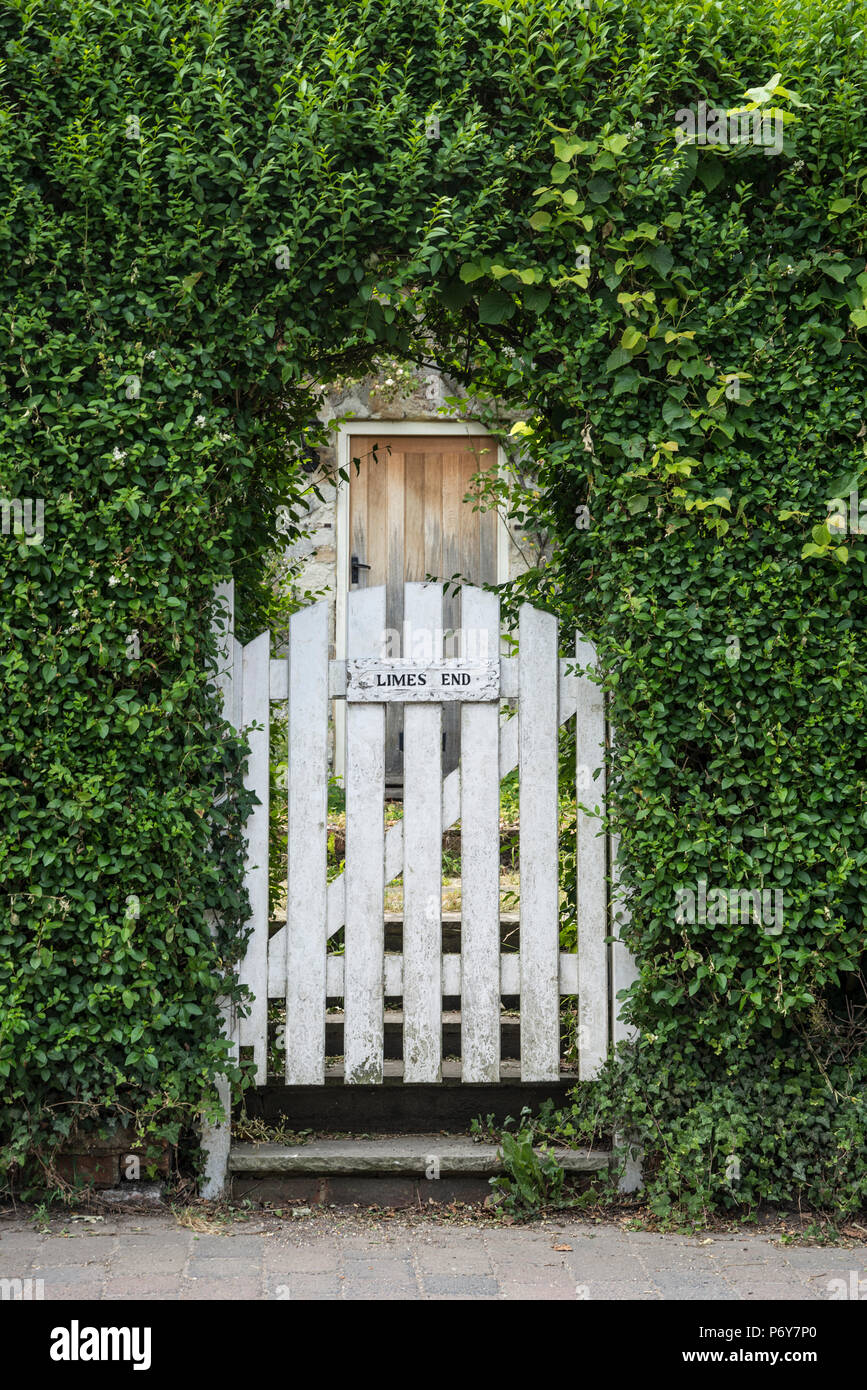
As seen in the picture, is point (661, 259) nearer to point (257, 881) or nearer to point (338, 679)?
point (338, 679)

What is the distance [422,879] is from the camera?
3.74 meters

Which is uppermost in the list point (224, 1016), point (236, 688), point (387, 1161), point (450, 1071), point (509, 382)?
point (509, 382)

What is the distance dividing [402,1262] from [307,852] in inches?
48.1

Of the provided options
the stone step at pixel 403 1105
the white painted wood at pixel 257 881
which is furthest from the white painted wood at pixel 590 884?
the white painted wood at pixel 257 881

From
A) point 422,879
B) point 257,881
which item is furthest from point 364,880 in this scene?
point 257,881

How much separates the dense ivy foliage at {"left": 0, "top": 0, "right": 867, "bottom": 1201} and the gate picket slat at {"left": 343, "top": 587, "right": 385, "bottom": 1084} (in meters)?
0.45

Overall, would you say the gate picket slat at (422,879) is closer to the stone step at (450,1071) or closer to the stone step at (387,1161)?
the stone step at (450,1071)

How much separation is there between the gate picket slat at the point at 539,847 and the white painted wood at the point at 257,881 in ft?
2.66

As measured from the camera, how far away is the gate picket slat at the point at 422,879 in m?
3.73

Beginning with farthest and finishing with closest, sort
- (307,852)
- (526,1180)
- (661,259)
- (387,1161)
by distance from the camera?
1. (307,852)
2. (387,1161)
3. (526,1180)
4. (661,259)

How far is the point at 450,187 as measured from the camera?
3455 millimetres

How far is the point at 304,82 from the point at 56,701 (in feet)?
6.04

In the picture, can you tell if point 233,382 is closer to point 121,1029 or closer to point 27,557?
point 27,557

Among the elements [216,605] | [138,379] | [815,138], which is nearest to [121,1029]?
[216,605]
